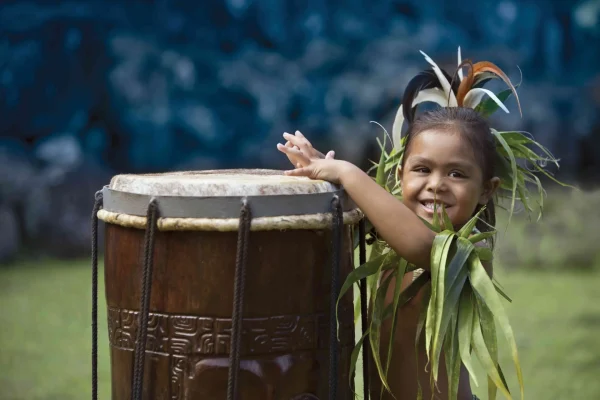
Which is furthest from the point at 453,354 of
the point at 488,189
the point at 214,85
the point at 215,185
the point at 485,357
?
the point at 214,85

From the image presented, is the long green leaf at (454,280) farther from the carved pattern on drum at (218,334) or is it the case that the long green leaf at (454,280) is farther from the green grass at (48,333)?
the green grass at (48,333)

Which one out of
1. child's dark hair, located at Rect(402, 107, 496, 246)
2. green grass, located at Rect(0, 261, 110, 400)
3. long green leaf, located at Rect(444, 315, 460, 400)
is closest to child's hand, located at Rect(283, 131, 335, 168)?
child's dark hair, located at Rect(402, 107, 496, 246)

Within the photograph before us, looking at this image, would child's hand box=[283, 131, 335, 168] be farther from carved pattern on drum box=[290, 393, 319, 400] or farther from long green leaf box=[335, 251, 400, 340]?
carved pattern on drum box=[290, 393, 319, 400]

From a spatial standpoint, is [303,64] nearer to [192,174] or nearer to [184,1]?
[184,1]

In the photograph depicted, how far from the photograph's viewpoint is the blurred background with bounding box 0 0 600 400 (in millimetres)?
5238

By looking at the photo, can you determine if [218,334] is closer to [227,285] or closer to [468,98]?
[227,285]

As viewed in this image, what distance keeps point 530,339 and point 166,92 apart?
2.49m

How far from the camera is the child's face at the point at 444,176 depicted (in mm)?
1984

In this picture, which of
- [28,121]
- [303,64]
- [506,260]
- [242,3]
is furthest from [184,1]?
[506,260]

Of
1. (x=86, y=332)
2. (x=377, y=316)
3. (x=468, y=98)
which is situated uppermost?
(x=468, y=98)

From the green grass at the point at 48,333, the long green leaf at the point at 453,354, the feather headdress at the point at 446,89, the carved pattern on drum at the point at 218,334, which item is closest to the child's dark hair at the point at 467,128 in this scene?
the feather headdress at the point at 446,89

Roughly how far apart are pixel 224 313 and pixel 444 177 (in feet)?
1.95

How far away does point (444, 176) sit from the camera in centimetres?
199

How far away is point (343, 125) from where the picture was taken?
17.7 ft
